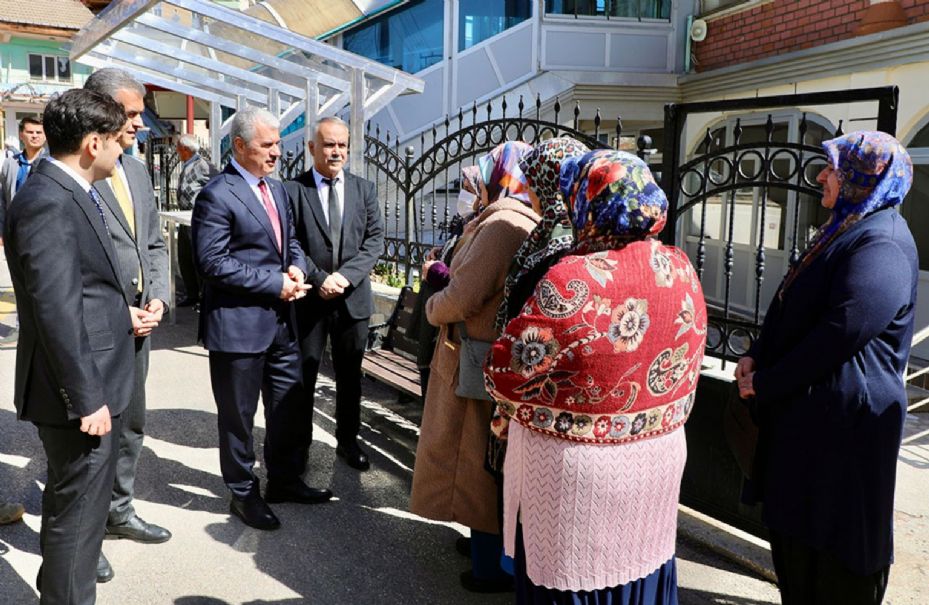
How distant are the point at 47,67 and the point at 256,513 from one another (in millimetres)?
35525

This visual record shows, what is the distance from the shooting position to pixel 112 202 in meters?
3.46

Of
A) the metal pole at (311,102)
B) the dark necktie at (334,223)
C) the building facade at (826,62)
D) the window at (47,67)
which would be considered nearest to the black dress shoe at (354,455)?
the dark necktie at (334,223)

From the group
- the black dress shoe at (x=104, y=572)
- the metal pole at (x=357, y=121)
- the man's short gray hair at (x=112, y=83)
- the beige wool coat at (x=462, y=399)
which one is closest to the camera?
the beige wool coat at (x=462, y=399)

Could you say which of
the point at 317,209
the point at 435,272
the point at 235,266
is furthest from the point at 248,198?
the point at 435,272

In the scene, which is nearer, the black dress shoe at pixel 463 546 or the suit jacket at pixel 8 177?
the black dress shoe at pixel 463 546

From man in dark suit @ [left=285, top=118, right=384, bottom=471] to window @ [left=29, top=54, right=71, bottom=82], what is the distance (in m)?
33.7

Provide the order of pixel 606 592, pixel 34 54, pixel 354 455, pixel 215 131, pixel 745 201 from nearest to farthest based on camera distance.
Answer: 1. pixel 606 592
2. pixel 354 455
3. pixel 215 131
4. pixel 745 201
5. pixel 34 54

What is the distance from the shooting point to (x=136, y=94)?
3.72 meters

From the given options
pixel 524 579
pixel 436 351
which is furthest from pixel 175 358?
pixel 524 579

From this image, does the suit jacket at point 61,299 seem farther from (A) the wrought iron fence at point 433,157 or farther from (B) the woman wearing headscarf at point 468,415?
(A) the wrought iron fence at point 433,157

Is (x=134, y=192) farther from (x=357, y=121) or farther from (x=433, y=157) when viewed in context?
(x=433, y=157)

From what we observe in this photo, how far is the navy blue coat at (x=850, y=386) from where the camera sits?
246 centimetres

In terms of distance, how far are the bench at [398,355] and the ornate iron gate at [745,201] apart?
185cm

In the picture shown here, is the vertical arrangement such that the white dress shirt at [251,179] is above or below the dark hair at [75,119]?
below
